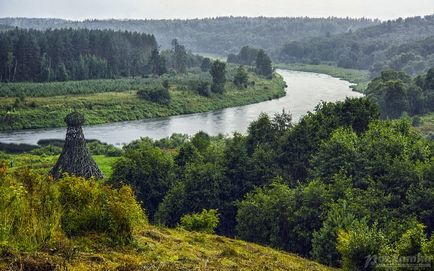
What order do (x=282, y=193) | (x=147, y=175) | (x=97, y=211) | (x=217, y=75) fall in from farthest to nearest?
(x=217, y=75), (x=147, y=175), (x=282, y=193), (x=97, y=211)

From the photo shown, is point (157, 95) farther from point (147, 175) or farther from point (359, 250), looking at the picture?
point (359, 250)

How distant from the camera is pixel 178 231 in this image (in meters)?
29.8

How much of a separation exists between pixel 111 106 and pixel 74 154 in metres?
66.7

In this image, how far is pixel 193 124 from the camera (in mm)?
107375

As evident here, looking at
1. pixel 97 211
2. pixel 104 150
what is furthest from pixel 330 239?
pixel 104 150

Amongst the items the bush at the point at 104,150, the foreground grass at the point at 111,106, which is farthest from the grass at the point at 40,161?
the foreground grass at the point at 111,106

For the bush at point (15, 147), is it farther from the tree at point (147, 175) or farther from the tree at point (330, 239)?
the tree at point (330, 239)

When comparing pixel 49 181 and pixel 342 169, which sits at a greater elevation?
pixel 49 181

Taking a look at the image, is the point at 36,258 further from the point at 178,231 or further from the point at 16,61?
the point at 16,61

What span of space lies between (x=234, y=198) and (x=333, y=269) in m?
18.0

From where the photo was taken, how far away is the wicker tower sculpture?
48.5 m

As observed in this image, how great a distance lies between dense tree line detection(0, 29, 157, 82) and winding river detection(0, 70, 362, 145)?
45.3 meters

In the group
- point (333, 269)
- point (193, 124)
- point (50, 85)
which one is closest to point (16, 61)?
point (50, 85)

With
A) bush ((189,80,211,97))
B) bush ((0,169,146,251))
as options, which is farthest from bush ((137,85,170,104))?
bush ((0,169,146,251))
